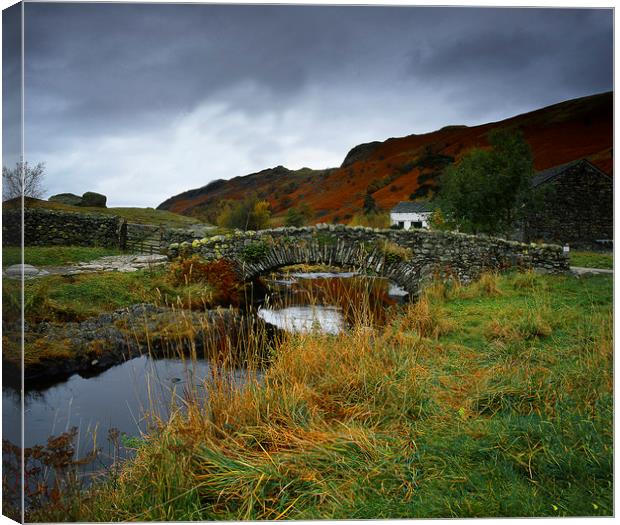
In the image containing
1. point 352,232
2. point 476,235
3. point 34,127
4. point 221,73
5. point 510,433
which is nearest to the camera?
point 510,433

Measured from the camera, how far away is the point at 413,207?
6348mm

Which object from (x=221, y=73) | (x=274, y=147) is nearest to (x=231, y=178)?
(x=274, y=147)

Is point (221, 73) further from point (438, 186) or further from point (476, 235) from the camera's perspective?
point (476, 235)

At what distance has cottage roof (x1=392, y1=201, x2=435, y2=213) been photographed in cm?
614

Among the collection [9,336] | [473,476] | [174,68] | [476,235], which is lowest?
[473,476]

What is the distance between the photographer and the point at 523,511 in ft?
10.3

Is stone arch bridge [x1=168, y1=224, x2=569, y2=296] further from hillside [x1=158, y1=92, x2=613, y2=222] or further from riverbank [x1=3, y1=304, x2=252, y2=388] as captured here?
hillside [x1=158, y1=92, x2=613, y2=222]

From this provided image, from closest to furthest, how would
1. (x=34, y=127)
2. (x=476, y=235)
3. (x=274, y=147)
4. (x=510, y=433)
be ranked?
(x=510, y=433)
(x=34, y=127)
(x=274, y=147)
(x=476, y=235)

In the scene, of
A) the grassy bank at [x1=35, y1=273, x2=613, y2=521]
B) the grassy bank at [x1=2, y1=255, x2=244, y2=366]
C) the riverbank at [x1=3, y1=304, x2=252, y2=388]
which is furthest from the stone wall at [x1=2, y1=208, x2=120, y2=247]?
the grassy bank at [x1=35, y1=273, x2=613, y2=521]

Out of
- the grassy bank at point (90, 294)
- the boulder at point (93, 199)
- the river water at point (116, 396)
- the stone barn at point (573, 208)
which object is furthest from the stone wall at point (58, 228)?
the stone barn at point (573, 208)

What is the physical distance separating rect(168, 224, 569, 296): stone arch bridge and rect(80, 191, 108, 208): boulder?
2.53 m

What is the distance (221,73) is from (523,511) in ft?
13.3

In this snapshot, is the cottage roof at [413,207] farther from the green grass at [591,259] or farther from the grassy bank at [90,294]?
the grassy bank at [90,294]

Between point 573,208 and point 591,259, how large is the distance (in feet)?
1.64
